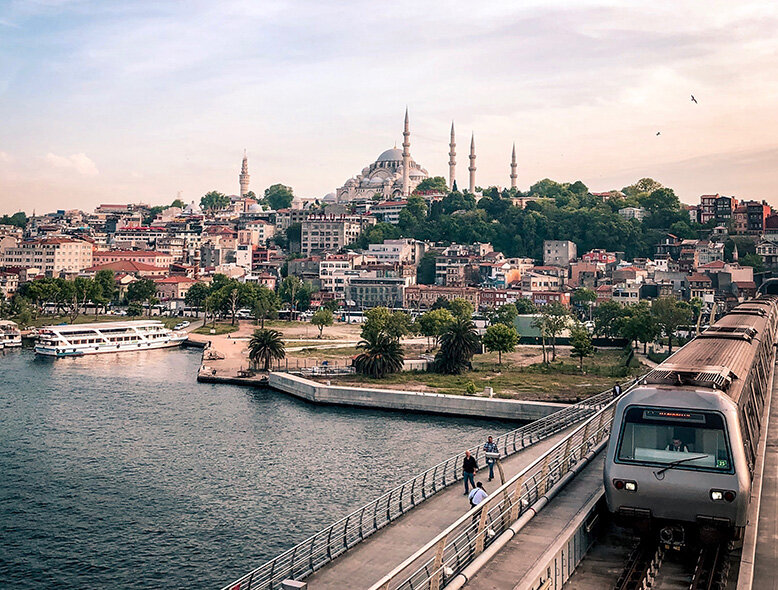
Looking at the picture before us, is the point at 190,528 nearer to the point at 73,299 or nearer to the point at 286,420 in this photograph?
the point at 286,420

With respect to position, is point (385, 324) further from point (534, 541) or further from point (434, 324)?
point (534, 541)

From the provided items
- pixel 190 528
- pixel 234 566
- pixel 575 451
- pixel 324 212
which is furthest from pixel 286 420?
pixel 324 212

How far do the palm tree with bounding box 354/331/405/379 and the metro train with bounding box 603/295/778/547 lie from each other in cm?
3217

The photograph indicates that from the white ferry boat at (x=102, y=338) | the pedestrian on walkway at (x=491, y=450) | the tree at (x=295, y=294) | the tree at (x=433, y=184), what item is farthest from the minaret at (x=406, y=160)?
the pedestrian on walkway at (x=491, y=450)

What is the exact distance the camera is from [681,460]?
9.95 metres

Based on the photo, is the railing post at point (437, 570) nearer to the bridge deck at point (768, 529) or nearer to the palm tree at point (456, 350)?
the bridge deck at point (768, 529)

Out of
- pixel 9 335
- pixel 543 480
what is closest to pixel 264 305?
pixel 9 335

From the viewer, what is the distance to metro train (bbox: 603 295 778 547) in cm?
980

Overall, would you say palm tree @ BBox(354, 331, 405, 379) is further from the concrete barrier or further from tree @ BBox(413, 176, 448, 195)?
tree @ BBox(413, 176, 448, 195)

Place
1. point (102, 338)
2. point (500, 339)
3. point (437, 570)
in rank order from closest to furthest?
1. point (437, 570)
2. point (500, 339)
3. point (102, 338)

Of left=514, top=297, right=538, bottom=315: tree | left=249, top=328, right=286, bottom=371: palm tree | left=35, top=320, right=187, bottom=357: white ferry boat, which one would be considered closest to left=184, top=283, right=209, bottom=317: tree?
left=35, top=320, right=187, bottom=357: white ferry boat

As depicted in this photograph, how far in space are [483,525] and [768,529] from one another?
4849 mm

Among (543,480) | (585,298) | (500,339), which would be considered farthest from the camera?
(585,298)

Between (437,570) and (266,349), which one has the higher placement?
(437,570)
